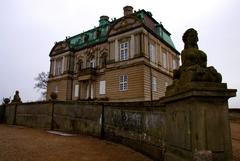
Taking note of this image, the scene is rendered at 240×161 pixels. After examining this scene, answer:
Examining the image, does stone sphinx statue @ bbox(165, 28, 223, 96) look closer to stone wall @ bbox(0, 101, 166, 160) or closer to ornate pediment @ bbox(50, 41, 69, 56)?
stone wall @ bbox(0, 101, 166, 160)

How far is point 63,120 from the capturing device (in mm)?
13672

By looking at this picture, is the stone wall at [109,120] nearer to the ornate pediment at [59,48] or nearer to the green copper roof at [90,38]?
the green copper roof at [90,38]

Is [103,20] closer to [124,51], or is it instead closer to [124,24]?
[124,24]

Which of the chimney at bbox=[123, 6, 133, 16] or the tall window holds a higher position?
the chimney at bbox=[123, 6, 133, 16]

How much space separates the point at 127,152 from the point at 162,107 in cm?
230

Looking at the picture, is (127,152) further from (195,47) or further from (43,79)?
(43,79)

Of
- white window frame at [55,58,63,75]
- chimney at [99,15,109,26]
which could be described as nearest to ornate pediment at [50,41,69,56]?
white window frame at [55,58,63,75]

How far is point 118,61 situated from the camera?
87.7 ft

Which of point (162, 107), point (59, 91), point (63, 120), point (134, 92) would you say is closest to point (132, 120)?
point (162, 107)

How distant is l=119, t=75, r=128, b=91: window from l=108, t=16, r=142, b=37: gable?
5717mm

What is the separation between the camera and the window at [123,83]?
2545 cm

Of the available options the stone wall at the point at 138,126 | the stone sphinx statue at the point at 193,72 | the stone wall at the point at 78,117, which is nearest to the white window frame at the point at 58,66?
the stone wall at the point at 78,117

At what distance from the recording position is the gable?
25484 mm

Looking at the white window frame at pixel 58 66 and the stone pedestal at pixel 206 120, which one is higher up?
the white window frame at pixel 58 66
